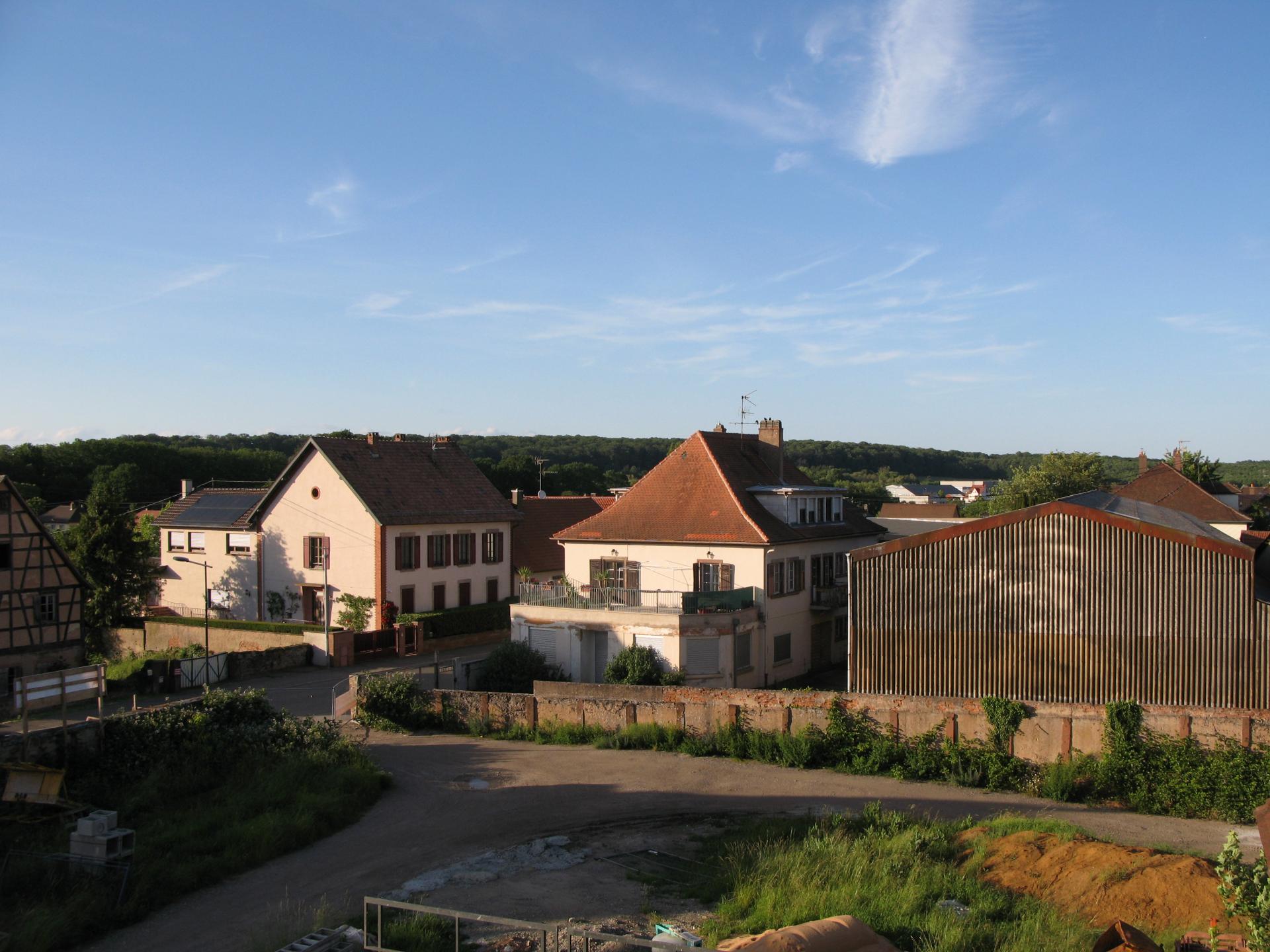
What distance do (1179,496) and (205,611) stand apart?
46025 mm

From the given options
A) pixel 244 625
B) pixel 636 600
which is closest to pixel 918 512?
pixel 636 600

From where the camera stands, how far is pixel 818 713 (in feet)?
76.2

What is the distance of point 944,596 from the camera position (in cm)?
2492

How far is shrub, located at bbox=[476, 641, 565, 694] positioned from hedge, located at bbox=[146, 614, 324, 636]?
35.3 feet

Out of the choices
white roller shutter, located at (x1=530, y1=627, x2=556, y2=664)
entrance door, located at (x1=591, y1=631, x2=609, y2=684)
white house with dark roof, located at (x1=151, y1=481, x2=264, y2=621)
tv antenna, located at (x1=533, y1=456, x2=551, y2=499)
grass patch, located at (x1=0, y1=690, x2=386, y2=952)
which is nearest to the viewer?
grass patch, located at (x1=0, y1=690, x2=386, y2=952)

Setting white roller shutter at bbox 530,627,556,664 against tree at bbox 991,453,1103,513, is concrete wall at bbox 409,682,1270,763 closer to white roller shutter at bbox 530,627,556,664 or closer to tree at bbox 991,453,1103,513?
white roller shutter at bbox 530,627,556,664

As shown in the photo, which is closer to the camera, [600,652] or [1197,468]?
[600,652]

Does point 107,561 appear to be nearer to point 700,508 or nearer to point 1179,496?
point 700,508

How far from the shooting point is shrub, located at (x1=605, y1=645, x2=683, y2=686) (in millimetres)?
28516

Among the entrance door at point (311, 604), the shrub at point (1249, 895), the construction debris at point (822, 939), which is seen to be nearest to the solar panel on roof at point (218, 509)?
the entrance door at point (311, 604)

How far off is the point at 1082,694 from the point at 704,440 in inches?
617

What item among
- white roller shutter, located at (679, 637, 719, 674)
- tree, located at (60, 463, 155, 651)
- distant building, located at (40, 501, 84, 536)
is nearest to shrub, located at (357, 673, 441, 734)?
white roller shutter, located at (679, 637, 719, 674)

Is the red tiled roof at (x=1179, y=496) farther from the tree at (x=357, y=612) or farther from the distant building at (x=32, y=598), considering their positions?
the distant building at (x=32, y=598)

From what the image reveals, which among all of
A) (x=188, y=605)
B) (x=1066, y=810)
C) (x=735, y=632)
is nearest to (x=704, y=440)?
(x=735, y=632)
